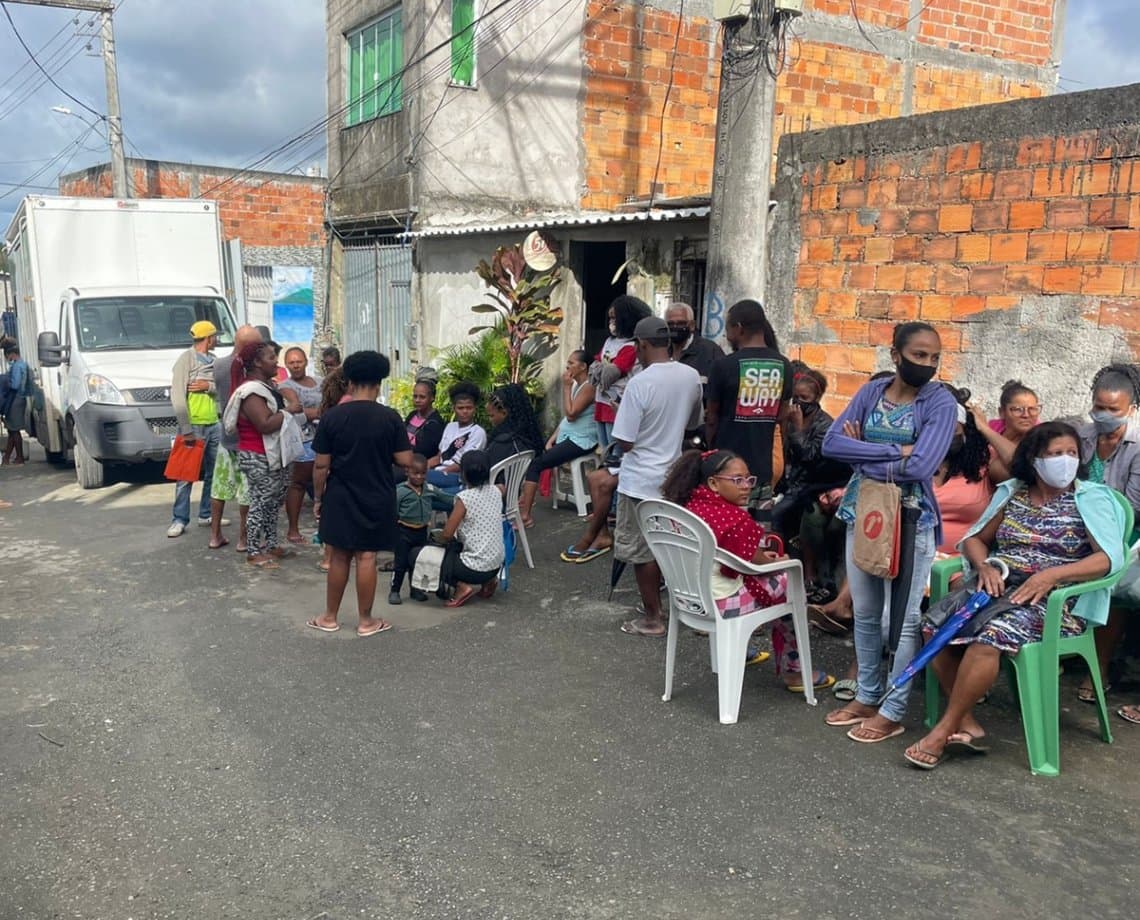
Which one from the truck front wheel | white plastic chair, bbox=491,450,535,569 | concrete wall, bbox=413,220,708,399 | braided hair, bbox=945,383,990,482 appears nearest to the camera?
braided hair, bbox=945,383,990,482

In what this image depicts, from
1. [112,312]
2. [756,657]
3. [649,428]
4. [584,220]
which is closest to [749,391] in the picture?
[649,428]

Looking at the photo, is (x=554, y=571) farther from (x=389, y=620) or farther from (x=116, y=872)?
(x=116, y=872)

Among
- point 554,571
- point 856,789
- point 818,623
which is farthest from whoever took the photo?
point 554,571

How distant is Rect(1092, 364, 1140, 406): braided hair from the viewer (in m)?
4.84

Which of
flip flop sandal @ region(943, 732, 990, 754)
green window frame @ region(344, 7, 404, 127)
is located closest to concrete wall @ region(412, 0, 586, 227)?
green window frame @ region(344, 7, 404, 127)

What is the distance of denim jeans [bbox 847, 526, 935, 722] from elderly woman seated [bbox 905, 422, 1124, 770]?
0.20m

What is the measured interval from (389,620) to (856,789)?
328 centimetres

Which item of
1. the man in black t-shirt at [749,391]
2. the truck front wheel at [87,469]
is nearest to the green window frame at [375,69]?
the truck front wheel at [87,469]

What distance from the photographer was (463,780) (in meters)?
4.30

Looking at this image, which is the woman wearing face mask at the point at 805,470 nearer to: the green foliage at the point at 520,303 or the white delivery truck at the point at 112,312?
the green foliage at the point at 520,303

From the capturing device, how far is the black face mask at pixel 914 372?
14.5ft

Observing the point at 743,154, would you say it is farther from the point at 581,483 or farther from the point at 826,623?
the point at 826,623

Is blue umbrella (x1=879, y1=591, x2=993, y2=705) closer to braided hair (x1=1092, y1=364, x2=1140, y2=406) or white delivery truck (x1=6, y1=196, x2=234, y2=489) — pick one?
braided hair (x1=1092, y1=364, x2=1140, y2=406)

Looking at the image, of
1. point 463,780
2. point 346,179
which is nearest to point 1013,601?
point 463,780
